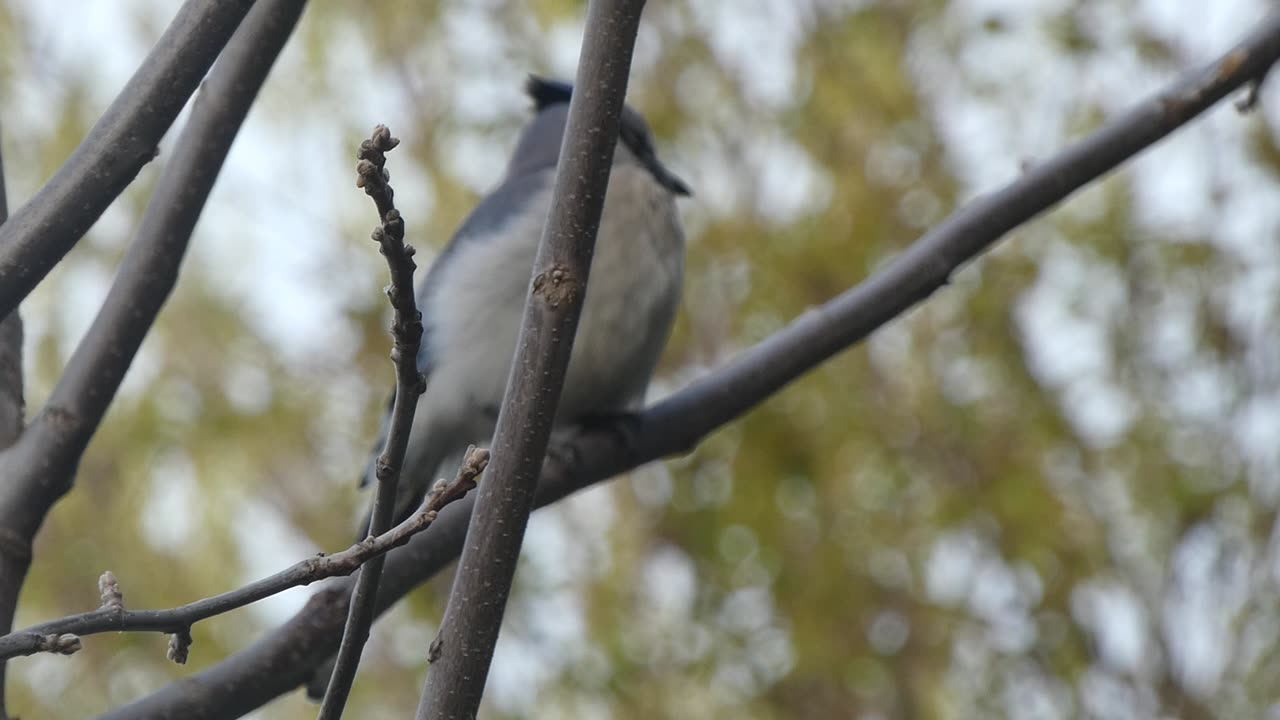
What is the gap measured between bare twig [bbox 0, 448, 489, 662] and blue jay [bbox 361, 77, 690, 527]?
198 centimetres

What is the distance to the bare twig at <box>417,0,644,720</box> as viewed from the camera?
146cm

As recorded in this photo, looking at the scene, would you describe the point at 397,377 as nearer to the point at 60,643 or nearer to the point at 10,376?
the point at 60,643

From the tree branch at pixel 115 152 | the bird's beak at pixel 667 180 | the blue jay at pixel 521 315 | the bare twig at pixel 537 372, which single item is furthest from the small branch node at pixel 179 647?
the bird's beak at pixel 667 180

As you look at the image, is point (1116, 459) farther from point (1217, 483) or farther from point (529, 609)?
point (529, 609)

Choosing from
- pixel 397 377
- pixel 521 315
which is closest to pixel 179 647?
pixel 397 377

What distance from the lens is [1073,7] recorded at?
164 inches

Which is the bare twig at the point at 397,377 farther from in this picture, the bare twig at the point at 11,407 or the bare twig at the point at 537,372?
the bare twig at the point at 11,407

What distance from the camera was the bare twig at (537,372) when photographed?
1465mm

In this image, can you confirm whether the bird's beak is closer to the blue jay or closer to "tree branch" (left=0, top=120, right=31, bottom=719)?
the blue jay

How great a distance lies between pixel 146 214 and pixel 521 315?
131cm

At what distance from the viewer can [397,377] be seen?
132cm

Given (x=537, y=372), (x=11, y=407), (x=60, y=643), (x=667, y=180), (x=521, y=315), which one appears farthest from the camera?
(x=667, y=180)

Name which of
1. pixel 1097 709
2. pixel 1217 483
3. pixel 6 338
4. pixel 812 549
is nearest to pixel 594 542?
pixel 812 549

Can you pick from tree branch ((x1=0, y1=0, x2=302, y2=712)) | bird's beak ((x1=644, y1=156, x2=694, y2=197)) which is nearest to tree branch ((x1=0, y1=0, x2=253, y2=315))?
tree branch ((x1=0, y1=0, x2=302, y2=712))
